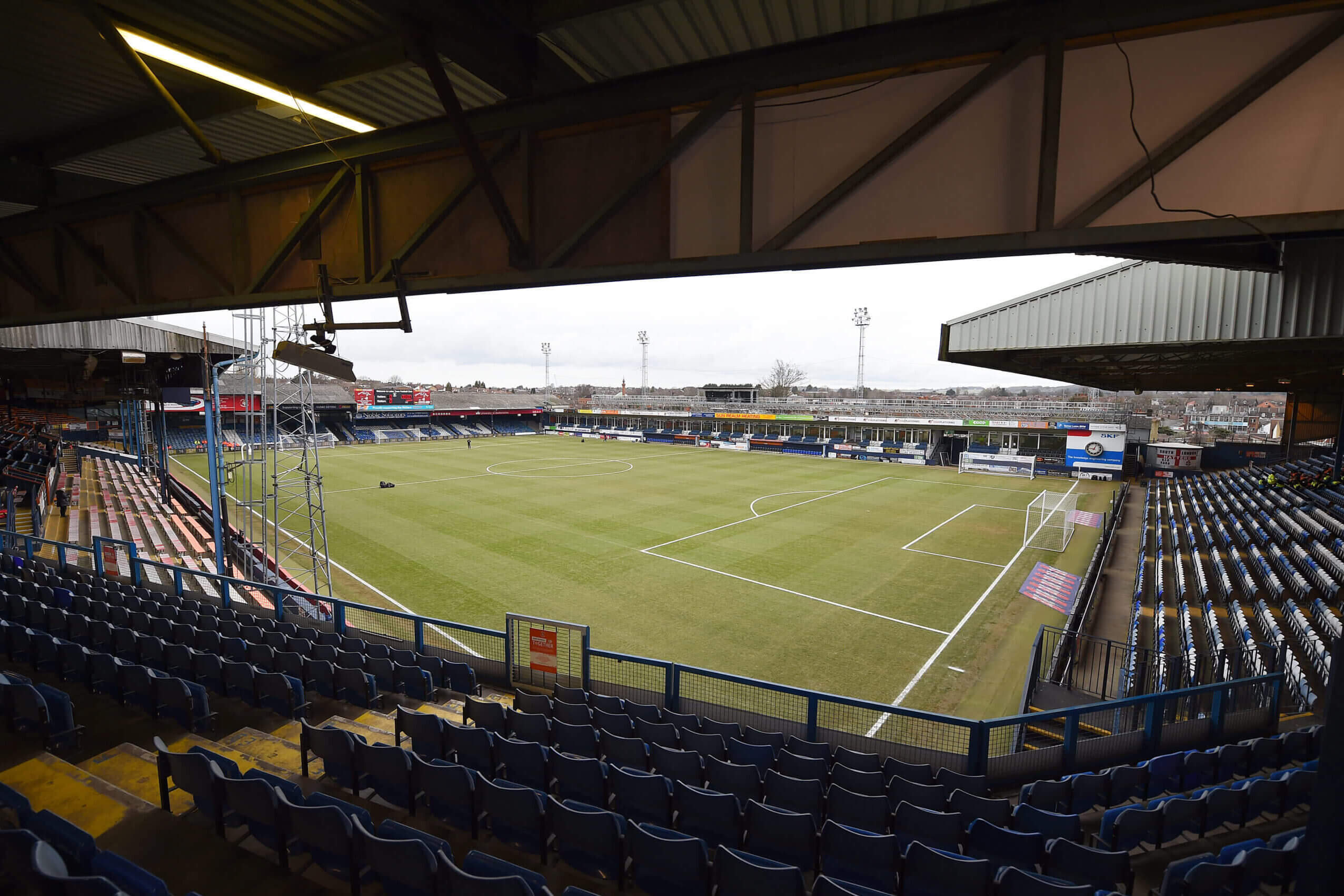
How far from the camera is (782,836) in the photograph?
457 centimetres

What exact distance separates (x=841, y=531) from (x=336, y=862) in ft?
76.0

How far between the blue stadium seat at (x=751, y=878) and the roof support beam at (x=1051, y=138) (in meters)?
3.88

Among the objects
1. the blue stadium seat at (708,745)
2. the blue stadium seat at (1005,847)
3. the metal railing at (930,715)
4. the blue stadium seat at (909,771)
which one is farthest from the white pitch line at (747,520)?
the blue stadium seat at (1005,847)

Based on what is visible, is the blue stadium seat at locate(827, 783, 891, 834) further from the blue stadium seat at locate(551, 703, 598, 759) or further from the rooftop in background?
the rooftop in background

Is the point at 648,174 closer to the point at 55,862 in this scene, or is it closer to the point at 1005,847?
the point at 55,862

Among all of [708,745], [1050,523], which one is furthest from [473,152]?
[1050,523]

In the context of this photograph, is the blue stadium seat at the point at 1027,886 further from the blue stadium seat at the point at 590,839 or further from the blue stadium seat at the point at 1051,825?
the blue stadium seat at the point at 590,839

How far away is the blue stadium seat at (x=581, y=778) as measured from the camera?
5.03 metres

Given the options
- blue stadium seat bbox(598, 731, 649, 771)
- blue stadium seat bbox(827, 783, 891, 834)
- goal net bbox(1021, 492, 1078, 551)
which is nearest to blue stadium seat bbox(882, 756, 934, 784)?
blue stadium seat bbox(827, 783, 891, 834)

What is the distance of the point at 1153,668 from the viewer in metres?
9.70

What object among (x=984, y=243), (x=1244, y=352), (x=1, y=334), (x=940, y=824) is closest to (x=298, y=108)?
(x=984, y=243)

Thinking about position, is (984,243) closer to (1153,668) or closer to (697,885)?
(697,885)

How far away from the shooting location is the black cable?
253 centimetres

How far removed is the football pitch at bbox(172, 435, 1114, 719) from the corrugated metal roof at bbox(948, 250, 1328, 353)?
7436 millimetres
